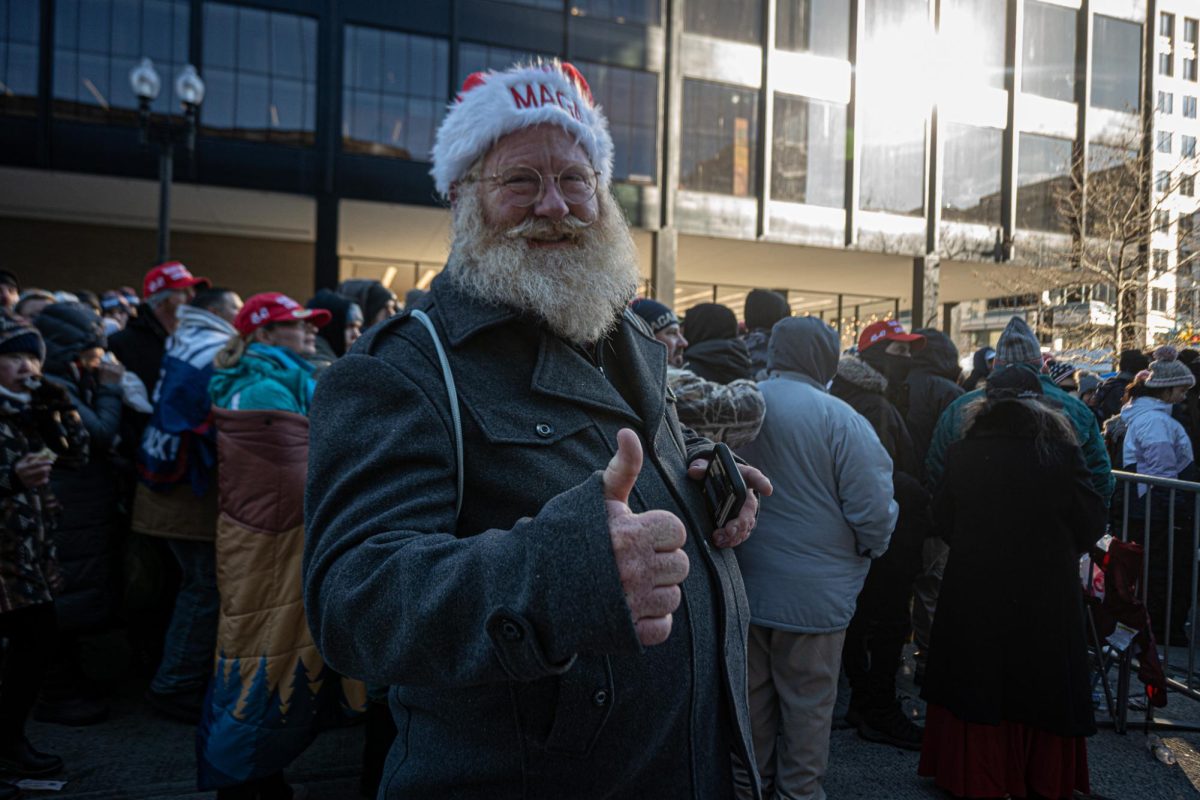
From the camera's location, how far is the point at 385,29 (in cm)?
1605

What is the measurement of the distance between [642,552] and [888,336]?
5113 mm

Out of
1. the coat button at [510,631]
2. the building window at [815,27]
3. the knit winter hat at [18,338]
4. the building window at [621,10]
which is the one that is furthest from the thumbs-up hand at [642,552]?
the building window at [815,27]

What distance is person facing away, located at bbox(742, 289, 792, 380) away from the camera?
5844 millimetres

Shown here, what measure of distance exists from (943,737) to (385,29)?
16635 mm

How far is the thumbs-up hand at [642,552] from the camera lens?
37.5 inches

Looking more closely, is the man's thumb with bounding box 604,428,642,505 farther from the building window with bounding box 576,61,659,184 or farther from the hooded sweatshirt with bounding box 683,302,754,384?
the building window with bounding box 576,61,659,184

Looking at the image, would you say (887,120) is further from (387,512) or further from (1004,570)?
(387,512)

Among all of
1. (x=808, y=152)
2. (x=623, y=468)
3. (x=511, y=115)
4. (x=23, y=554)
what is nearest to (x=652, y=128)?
(x=808, y=152)

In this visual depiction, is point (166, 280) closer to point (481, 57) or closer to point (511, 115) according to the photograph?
point (511, 115)

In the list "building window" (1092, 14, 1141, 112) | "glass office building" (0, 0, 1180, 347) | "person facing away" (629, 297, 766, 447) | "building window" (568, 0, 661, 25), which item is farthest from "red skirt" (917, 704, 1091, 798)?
"building window" (1092, 14, 1141, 112)

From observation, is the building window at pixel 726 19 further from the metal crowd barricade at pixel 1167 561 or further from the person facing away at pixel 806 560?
the person facing away at pixel 806 560

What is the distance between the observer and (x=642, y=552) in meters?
0.96

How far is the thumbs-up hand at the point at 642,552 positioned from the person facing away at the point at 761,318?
4.96 meters

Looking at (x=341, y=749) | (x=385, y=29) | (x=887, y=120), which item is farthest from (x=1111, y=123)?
(x=341, y=749)
